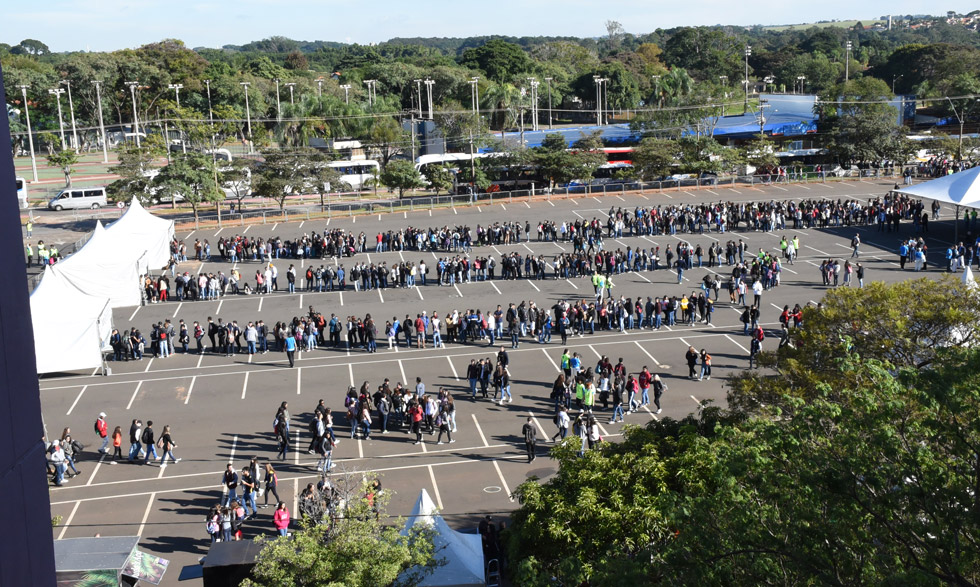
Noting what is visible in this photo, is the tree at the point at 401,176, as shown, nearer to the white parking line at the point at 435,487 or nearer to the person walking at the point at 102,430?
the person walking at the point at 102,430

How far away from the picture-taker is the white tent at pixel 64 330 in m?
28.1

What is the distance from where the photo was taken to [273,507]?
19531 millimetres

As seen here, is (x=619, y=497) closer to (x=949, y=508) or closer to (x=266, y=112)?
(x=949, y=508)

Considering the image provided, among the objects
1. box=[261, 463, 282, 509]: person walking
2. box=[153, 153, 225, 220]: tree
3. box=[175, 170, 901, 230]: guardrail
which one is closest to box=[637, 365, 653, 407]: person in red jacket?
box=[261, 463, 282, 509]: person walking

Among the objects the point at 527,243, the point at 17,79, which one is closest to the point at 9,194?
the point at 527,243

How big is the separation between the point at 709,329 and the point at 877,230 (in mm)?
19876

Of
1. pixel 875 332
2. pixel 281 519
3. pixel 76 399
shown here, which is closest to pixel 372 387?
pixel 76 399

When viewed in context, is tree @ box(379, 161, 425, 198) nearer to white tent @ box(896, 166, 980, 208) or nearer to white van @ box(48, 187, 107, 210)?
white van @ box(48, 187, 107, 210)

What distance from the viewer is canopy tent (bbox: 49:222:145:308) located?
32.5m

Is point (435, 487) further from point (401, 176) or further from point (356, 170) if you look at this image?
point (356, 170)

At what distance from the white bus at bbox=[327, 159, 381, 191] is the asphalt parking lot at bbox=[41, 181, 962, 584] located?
24.0m

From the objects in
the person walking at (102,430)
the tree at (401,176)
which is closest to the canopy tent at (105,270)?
the person walking at (102,430)

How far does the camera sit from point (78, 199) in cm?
6166

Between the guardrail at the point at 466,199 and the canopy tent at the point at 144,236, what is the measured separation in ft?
41.1
